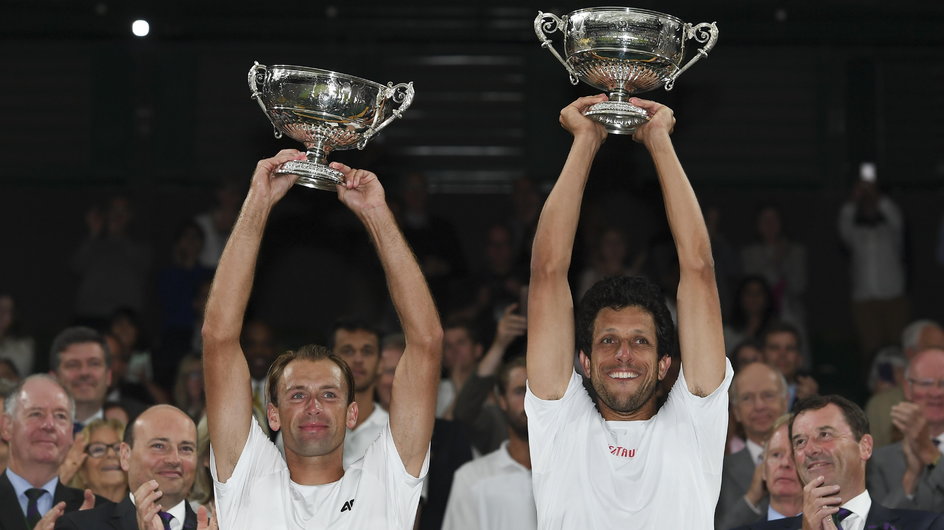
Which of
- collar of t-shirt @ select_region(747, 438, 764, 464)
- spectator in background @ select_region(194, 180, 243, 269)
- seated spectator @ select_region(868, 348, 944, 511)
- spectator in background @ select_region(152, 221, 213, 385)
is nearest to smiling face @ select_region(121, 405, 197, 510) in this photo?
collar of t-shirt @ select_region(747, 438, 764, 464)

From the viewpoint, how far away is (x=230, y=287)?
507 centimetres

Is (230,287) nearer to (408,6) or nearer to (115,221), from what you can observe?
(115,221)

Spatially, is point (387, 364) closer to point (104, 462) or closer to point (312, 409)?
point (104, 462)

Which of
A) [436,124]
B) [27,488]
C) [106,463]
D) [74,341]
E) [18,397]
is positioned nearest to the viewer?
[27,488]

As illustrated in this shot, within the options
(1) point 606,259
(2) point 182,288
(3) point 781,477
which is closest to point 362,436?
(3) point 781,477

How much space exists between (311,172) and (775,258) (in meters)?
7.31

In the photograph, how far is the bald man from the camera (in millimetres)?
7160

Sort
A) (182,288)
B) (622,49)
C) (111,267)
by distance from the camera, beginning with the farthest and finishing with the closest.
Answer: (111,267) < (182,288) < (622,49)

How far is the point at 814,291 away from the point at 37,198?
6.69 m

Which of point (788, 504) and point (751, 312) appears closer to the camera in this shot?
point (788, 504)

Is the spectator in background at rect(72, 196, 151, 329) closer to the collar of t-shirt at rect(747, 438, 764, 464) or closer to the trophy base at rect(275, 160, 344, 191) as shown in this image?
the collar of t-shirt at rect(747, 438, 764, 464)

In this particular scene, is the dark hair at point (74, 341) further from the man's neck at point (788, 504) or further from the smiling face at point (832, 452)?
the smiling face at point (832, 452)

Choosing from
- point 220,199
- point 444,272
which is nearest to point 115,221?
point 220,199

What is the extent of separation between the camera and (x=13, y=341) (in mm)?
10695
